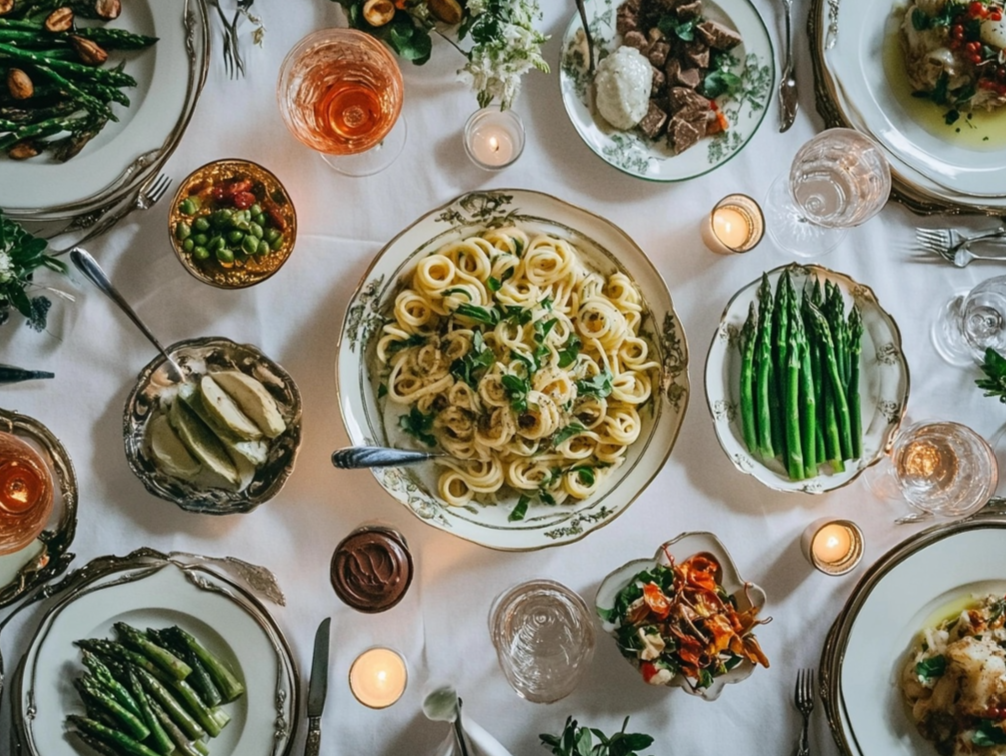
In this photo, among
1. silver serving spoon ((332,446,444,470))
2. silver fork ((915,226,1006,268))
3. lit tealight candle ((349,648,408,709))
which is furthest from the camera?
silver fork ((915,226,1006,268))

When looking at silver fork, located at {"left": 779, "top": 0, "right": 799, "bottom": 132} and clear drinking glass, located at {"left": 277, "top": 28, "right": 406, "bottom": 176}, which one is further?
silver fork, located at {"left": 779, "top": 0, "right": 799, "bottom": 132}

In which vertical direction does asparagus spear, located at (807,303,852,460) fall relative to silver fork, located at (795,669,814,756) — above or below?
above

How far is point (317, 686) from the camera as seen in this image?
2613mm

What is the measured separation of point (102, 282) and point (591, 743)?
2.05 m

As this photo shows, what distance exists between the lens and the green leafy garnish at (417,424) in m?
2.69

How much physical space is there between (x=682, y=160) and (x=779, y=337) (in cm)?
66

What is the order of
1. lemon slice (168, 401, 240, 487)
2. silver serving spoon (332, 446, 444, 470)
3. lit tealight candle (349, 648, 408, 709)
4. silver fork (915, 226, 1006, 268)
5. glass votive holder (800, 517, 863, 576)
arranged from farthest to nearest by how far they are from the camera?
1. silver fork (915, 226, 1006, 268)
2. glass votive holder (800, 517, 863, 576)
3. lit tealight candle (349, 648, 408, 709)
4. lemon slice (168, 401, 240, 487)
5. silver serving spoon (332, 446, 444, 470)

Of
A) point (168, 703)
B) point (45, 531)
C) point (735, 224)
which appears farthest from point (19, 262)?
point (735, 224)

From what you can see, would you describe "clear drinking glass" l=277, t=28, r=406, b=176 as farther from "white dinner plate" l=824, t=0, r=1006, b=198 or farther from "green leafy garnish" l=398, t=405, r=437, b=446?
"white dinner plate" l=824, t=0, r=1006, b=198

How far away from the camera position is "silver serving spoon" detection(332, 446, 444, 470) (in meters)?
2.43

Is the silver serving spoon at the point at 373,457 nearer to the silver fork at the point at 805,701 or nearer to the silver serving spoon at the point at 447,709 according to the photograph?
the silver serving spoon at the point at 447,709

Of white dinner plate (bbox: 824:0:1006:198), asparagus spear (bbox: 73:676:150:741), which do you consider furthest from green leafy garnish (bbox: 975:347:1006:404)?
asparagus spear (bbox: 73:676:150:741)

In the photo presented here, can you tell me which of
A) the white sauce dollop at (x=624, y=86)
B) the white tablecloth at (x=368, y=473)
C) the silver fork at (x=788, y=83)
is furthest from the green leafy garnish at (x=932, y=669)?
the white sauce dollop at (x=624, y=86)

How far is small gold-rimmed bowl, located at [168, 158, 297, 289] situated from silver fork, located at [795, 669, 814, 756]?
2162mm
